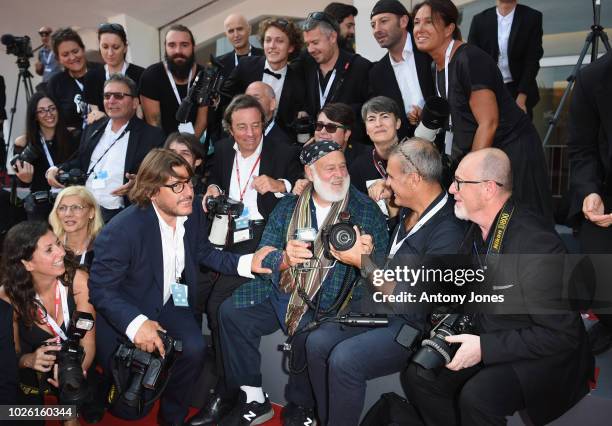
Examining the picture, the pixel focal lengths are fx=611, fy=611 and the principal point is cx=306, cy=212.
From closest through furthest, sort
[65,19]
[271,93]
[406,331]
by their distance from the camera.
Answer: [406,331]
[271,93]
[65,19]

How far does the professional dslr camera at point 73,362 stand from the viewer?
261 cm

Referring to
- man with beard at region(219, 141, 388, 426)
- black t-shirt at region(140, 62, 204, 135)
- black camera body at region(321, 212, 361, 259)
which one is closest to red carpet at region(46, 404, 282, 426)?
man with beard at region(219, 141, 388, 426)

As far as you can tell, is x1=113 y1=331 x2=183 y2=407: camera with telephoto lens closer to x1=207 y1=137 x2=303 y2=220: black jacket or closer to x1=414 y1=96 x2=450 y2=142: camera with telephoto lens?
x1=207 y1=137 x2=303 y2=220: black jacket

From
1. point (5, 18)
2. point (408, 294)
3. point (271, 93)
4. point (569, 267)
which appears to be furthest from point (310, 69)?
point (5, 18)

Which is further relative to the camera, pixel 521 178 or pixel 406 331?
pixel 521 178

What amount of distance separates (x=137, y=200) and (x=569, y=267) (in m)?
1.92

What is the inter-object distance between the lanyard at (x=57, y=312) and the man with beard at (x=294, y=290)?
742mm

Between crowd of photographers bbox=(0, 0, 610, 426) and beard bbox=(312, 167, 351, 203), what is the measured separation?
1 centimetres

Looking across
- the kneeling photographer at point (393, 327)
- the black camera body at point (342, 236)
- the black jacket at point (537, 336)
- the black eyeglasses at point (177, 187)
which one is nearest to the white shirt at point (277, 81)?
the black eyeglasses at point (177, 187)

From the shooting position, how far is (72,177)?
406 cm

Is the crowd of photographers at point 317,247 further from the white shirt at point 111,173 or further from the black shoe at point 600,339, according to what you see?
the black shoe at point 600,339

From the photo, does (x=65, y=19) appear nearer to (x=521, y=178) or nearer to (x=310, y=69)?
(x=310, y=69)

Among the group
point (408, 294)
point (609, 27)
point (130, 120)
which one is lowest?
point (408, 294)

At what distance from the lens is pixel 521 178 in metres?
3.05
